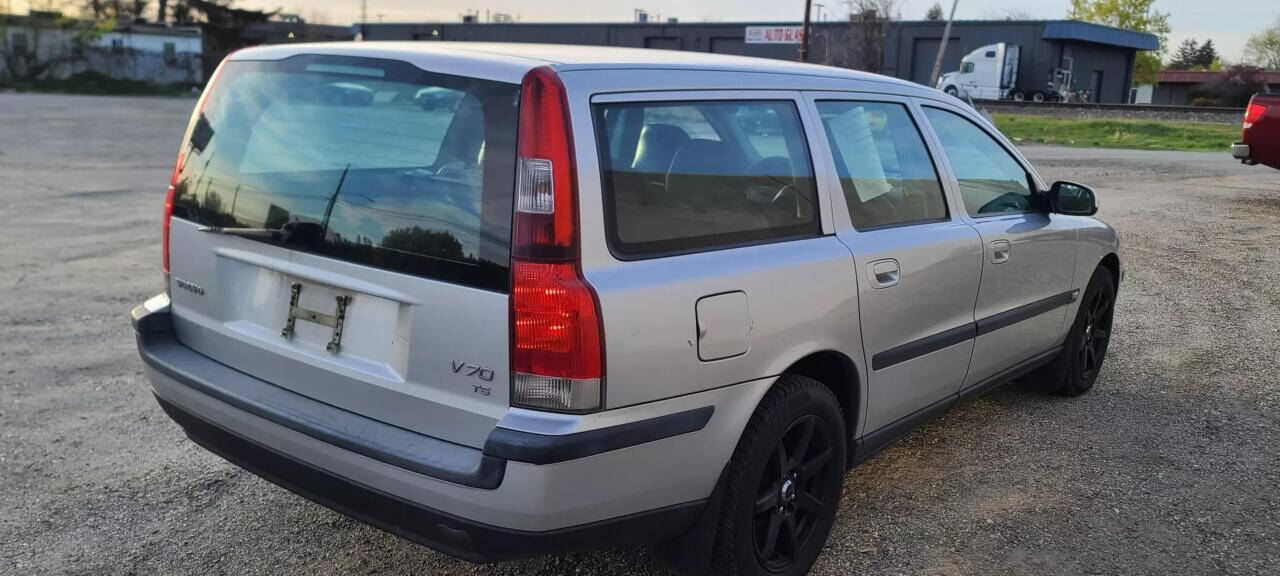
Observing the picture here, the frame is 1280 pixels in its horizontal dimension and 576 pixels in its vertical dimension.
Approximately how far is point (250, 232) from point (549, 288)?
3.56ft

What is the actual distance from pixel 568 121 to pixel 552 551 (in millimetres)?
1073

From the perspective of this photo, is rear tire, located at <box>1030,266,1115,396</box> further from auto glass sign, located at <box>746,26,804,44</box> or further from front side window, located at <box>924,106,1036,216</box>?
auto glass sign, located at <box>746,26,804,44</box>

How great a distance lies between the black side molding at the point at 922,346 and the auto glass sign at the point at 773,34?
2116 inches

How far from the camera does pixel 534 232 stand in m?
2.40

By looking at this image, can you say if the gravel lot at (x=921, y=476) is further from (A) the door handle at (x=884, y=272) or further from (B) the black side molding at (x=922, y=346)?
(A) the door handle at (x=884, y=272)

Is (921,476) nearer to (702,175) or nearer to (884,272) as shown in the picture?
(884,272)

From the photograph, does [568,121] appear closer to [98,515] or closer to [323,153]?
[323,153]

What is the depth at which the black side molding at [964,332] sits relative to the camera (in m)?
3.45

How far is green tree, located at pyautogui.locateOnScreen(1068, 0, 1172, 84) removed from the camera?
234ft

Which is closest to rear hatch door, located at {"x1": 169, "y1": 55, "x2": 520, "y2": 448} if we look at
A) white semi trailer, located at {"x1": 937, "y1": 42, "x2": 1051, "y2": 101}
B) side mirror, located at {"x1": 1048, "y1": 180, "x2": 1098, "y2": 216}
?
side mirror, located at {"x1": 1048, "y1": 180, "x2": 1098, "y2": 216}

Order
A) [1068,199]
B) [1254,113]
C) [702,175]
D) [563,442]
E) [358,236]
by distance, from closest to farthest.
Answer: [563,442] → [358,236] → [702,175] → [1068,199] → [1254,113]

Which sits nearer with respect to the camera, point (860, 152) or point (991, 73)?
point (860, 152)

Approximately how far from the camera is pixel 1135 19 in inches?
2815

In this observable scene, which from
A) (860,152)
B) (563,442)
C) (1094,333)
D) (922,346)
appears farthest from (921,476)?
(563,442)
